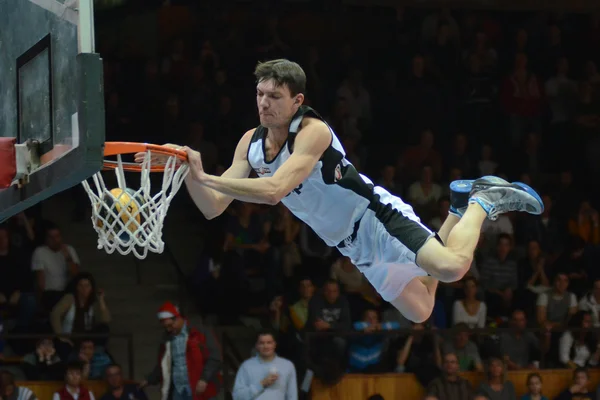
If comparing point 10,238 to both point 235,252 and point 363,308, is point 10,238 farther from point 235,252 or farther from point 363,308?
point 363,308

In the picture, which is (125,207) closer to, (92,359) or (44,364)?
(44,364)

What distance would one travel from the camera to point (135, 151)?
6.54m

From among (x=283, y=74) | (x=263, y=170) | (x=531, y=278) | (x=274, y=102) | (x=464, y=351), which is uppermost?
(x=283, y=74)

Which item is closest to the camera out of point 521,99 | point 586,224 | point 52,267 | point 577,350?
point 52,267

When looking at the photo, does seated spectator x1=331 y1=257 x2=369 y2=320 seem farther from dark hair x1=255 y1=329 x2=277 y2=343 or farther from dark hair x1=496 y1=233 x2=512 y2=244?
dark hair x1=496 y1=233 x2=512 y2=244

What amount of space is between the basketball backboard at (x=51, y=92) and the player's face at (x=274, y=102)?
128cm

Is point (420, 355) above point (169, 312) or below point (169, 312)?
below

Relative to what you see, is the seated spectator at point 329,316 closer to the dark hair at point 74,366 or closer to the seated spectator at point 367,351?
the seated spectator at point 367,351

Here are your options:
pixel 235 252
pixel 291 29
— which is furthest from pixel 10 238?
pixel 291 29

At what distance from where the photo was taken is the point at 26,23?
22.1 ft

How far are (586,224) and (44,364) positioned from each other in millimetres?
6956

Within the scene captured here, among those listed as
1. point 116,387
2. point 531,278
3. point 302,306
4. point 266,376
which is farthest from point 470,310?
point 116,387

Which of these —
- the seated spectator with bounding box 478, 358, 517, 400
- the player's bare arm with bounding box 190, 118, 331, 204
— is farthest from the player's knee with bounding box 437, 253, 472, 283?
the seated spectator with bounding box 478, 358, 517, 400

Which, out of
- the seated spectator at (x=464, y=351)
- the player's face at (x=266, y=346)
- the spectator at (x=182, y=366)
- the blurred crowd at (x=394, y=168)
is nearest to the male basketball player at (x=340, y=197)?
the player's face at (x=266, y=346)
